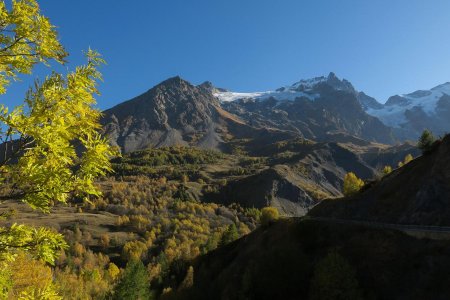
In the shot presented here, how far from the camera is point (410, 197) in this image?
59.7 metres

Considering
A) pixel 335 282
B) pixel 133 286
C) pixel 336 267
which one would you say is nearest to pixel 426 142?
pixel 336 267

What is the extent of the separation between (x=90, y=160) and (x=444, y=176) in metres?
58.0

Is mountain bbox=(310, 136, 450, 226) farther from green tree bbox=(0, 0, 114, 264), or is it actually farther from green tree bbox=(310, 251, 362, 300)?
green tree bbox=(0, 0, 114, 264)

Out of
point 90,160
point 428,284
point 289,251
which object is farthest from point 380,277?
point 90,160

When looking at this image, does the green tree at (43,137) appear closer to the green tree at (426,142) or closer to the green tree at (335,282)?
the green tree at (335,282)

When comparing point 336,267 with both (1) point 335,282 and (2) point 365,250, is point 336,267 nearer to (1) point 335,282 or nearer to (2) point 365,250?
(1) point 335,282

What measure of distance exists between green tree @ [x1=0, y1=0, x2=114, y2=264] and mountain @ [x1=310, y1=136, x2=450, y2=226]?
172 ft

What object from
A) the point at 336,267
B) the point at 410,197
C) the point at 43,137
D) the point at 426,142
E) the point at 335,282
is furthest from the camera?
the point at 426,142

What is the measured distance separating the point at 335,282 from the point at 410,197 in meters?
24.5

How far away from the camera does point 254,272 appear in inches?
2320

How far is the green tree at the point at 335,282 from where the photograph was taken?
4266 cm

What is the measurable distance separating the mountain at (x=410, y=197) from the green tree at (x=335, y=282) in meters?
16.1

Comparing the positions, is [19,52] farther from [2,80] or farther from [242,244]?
[242,244]

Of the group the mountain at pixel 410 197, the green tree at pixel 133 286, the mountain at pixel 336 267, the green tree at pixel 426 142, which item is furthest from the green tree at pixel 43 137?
the green tree at pixel 133 286
